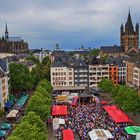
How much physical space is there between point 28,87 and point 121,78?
3755cm

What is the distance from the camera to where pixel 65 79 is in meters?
140

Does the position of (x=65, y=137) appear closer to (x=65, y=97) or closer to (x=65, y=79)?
(x=65, y=97)

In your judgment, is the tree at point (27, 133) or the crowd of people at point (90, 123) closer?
the tree at point (27, 133)

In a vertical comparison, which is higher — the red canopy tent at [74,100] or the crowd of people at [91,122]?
the red canopy tent at [74,100]

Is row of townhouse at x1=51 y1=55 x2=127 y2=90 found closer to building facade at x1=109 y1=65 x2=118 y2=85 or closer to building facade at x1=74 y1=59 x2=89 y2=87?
building facade at x1=74 y1=59 x2=89 y2=87

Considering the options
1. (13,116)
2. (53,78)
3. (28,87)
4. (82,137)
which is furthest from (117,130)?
(53,78)

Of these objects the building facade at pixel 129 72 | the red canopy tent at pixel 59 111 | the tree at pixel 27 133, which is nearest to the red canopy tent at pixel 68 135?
the tree at pixel 27 133

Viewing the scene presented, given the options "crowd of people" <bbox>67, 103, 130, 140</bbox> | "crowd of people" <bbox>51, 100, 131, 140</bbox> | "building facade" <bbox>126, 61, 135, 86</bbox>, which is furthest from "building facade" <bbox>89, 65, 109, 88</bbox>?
"crowd of people" <bbox>51, 100, 131, 140</bbox>

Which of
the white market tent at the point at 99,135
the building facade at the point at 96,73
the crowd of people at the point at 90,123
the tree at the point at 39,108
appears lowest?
the crowd of people at the point at 90,123

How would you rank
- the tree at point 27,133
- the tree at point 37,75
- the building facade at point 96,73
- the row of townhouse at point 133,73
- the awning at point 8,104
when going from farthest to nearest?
the tree at point 37,75, the building facade at point 96,73, the row of townhouse at point 133,73, the awning at point 8,104, the tree at point 27,133

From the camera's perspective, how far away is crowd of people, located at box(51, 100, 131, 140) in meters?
67.3

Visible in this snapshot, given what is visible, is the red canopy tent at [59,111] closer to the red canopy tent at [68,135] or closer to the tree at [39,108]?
the tree at [39,108]

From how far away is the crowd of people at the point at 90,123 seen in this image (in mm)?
67319

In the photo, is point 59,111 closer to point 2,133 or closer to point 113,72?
point 2,133
